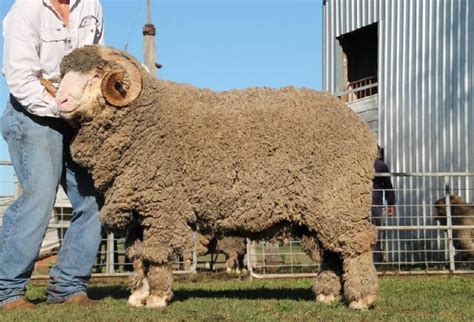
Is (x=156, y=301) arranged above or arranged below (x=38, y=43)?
below

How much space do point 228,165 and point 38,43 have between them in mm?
1785

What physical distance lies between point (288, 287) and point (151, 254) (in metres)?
2.74

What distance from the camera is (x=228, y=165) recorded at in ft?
18.7

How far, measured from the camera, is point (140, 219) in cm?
571

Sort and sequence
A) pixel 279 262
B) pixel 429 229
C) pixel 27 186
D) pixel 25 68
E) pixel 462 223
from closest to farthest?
pixel 25 68 → pixel 27 186 → pixel 429 229 → pixel 279 262 → pixel 462 223

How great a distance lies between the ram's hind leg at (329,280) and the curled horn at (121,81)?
206 cm

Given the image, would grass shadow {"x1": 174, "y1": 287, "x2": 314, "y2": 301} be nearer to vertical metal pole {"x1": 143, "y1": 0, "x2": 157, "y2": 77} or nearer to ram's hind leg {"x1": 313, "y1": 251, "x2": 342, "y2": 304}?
ram's hind leg {"x1": 313, "y1": 251, "x2": 342, "y2": 304}

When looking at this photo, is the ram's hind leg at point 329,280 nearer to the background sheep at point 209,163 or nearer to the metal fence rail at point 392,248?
the background sheep at point 209,163

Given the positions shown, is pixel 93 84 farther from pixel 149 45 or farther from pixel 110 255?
pixel 149 45

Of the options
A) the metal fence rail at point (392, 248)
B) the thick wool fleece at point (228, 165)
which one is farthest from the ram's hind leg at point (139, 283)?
the metal fence rail at point (392, 248)

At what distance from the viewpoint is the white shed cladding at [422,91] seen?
1406cm

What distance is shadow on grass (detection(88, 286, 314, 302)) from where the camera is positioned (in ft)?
21.7

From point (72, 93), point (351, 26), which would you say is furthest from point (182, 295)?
point (351, 26)

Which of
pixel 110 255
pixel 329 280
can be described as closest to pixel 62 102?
pixel 329 280
